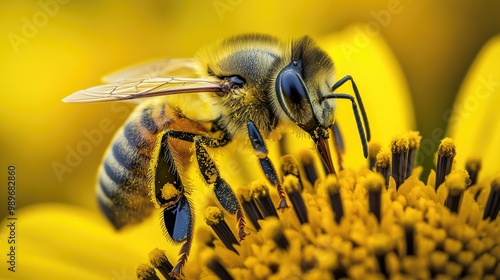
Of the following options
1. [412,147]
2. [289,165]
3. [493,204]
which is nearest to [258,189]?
[289,165]

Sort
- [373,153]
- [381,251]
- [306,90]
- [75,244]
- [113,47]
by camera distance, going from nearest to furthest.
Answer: [381,251]
[306,90]
[373,153]
[75,244]
[113,47]

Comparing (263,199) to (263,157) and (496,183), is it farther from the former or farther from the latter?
(496,183)

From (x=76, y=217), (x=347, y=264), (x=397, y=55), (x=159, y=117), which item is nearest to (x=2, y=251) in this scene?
(x=76, y=217)

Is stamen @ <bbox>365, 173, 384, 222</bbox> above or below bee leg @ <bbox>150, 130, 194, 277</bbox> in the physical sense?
below

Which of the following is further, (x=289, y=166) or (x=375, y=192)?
(x=289, y=166)
